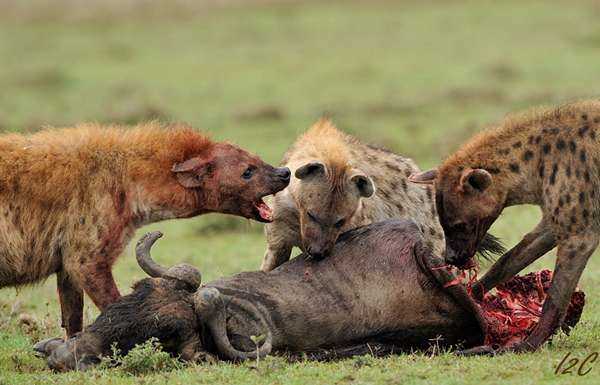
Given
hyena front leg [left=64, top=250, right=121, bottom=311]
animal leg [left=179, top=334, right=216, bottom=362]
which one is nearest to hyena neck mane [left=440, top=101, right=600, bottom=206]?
animal leg [left=179, top=334, right=216, bottom=362]

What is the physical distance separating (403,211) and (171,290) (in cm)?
213

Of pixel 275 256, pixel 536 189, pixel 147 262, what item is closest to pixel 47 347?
pixel 147 262

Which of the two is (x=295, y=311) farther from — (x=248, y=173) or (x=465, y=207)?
(x=465, y=207)

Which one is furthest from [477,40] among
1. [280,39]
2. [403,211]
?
[403,211]

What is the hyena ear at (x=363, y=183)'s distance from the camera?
271 inches

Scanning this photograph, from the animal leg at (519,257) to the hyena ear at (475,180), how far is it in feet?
1.39

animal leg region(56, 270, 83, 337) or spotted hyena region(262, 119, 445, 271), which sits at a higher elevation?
spotted hyena region(262, 119, 445, 271)

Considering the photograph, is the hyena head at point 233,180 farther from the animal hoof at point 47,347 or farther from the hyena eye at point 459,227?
the animal hoof at point 47,347

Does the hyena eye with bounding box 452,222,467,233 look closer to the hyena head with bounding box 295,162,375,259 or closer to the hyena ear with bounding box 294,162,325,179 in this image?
the hyena head with bounding box 295,162,375,259

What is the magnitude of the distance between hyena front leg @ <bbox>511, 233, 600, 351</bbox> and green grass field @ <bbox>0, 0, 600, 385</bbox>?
0.11m

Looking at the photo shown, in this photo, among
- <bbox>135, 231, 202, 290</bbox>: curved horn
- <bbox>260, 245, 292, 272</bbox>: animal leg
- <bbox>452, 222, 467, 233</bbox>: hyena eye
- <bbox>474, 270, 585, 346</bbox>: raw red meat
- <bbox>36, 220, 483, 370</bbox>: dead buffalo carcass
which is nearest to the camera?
<bbox>36, 220, 483, 370</bbox>: dead buffalo carcass

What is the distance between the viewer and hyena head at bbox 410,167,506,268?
6.20 m

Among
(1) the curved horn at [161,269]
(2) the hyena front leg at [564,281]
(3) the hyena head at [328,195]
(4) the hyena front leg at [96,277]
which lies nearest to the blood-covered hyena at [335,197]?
(3) the hyena head at [328,195]

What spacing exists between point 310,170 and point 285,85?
979cm
